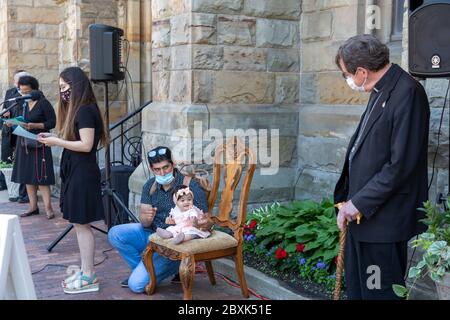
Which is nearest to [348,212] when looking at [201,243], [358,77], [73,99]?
[358,77]

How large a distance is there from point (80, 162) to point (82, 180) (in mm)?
142

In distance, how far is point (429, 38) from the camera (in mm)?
3666

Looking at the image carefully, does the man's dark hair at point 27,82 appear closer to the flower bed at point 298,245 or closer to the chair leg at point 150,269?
the flower bed at point 298,245

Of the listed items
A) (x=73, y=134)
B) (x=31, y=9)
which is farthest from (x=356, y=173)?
(x=31, y=9)

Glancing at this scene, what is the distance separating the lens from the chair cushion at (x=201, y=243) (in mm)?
4234

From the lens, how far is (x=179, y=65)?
6.20m

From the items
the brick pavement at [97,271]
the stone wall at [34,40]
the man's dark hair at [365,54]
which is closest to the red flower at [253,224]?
the brick pavement at [97,271]

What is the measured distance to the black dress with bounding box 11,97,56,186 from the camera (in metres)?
7.54

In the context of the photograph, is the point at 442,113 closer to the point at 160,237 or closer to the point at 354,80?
the point at 354,80

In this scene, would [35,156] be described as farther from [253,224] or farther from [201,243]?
[201,243]

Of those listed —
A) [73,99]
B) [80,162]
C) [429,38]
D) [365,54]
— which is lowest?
[80,162]

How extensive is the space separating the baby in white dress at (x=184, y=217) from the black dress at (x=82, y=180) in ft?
2.17

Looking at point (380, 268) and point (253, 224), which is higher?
point (380, 268)

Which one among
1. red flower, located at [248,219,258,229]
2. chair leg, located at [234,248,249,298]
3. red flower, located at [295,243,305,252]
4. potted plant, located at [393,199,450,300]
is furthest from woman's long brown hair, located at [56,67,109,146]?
potted plant, located at [393,199,450,300]
